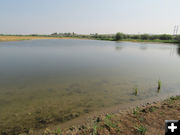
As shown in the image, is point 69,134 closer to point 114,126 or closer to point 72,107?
point 114,126

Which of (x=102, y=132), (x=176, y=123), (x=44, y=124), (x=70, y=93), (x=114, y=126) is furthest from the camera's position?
(x=70, y=93)

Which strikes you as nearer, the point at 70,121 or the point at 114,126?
the point at 114,126

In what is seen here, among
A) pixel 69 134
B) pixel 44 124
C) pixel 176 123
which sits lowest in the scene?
pixel 44 124

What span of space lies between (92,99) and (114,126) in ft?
9.08

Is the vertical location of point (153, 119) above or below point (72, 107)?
above

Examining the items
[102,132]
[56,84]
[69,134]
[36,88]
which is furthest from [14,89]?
[102,132]

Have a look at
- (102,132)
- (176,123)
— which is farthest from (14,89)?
(176,123)

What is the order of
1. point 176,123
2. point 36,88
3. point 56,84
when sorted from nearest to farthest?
point 176,123, point 36,88, point 56,84

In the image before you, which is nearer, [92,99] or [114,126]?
[114,126]

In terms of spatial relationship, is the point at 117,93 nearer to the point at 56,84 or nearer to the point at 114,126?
the point at 114,126

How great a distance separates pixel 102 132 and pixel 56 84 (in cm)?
552

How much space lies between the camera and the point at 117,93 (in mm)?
7086

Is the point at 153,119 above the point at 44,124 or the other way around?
above

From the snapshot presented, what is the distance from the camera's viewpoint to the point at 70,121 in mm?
4590
